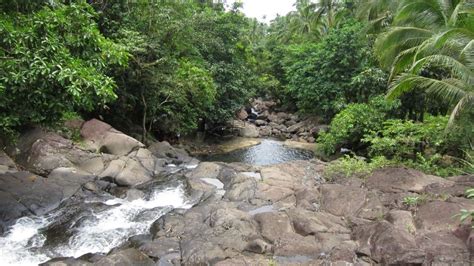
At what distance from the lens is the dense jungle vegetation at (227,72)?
22.4ft

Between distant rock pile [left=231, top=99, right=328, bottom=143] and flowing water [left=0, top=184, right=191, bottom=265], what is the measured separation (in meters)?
15.8

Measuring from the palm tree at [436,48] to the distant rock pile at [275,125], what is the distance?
36.6 feet

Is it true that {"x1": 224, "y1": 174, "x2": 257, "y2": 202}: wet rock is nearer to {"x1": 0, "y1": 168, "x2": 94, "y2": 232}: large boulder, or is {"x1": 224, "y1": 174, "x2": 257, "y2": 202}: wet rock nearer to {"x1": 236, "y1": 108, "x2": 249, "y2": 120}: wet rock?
{"x1": 0, "y1": 168, "x2": 94, "y2": 232}: large boulder

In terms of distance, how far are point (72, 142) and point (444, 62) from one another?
1186 cm

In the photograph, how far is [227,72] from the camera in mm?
21609

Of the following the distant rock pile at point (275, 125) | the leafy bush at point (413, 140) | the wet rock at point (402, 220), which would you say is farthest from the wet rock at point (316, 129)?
the wet rock at point (402, 220)

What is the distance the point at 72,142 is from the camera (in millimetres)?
13023

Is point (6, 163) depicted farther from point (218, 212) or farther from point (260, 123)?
point (260, 123)

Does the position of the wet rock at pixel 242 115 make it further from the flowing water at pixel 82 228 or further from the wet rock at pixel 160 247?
the wet rock at pixel 160 247

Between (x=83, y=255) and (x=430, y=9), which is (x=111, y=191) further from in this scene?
(x=430, y=9)

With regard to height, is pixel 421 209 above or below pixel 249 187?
above

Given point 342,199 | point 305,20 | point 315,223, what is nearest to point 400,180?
point 342,199

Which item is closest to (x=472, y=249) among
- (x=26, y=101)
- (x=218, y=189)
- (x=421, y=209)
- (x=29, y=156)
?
(x=421, y=209)

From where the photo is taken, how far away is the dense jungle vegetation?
268 inches
